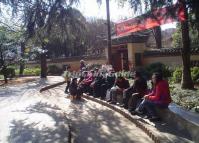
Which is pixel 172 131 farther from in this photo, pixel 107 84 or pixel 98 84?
pixel 98 84

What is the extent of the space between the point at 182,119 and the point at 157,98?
145 cm

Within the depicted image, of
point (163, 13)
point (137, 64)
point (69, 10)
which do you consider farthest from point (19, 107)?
point (137, 64)

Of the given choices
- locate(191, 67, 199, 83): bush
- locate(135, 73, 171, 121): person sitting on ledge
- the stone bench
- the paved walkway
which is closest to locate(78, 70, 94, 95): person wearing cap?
the paved walkway

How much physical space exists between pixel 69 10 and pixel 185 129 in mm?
5227

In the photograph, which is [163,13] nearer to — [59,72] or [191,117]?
[191,117]

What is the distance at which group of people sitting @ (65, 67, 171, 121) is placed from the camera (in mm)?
10922

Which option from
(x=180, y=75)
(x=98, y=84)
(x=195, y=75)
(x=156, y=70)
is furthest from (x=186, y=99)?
(x=156, y=70)

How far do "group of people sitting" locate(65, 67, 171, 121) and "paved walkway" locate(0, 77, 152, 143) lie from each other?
512mm

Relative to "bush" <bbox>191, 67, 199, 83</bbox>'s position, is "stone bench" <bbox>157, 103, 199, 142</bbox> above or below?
below

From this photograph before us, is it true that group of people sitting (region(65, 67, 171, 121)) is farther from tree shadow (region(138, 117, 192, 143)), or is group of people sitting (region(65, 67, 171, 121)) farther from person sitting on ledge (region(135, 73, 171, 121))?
tree shadow (region(138, 117, 192, 143))

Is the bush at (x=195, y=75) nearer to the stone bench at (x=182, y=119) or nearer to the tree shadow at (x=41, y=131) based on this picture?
the tree shadow at (x=41, y=131)

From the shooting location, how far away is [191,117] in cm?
955

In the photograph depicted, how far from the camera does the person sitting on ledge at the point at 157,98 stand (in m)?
10.9

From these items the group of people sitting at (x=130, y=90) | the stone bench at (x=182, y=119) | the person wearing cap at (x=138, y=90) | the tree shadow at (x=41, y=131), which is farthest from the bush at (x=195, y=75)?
the stone bench at (x=182, y=119)
